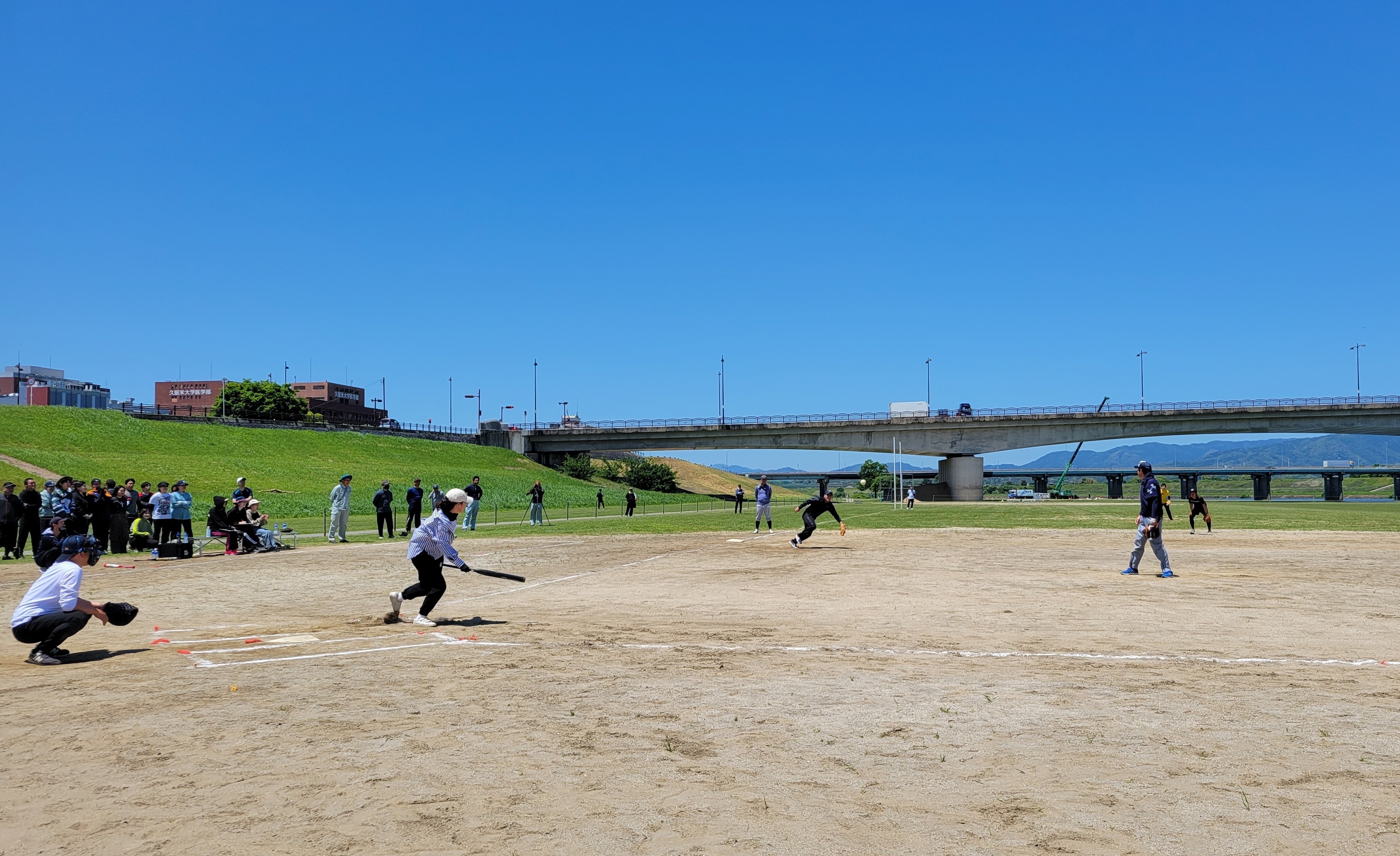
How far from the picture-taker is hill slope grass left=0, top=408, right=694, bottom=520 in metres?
56.6

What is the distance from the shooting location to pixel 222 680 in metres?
8.93

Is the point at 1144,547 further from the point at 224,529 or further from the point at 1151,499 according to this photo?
the point at 224,529

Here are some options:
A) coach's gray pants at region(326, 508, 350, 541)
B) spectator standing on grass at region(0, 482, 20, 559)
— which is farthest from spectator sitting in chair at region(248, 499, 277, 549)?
spectator standing on grass at region(0, 482, 20, 559)

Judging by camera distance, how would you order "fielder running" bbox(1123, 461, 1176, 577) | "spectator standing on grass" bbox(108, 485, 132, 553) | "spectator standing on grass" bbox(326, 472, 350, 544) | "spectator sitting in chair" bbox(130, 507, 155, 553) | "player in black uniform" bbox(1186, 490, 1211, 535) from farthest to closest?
1. "player in black uniform" bbox(1186, 490, 1211, 535)
2. "spectator standing on grass" bbox(326, 472, 350, 544)
3. "spectator standing on grass" bbox(108, 485, 132, 553)
4. "spectator sitting in chair" bbox(130, 507, 155, 553)
5. "fielder running" bbox(1123, 461, 1176, 577)

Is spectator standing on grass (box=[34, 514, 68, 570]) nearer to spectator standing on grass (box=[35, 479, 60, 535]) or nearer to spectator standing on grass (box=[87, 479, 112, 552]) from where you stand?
spectator standing on grass (box=[35, 479, 60, 535])

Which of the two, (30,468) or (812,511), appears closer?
(812,511)

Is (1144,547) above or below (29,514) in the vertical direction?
below

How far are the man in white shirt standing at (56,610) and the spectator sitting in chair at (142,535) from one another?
15.5 m

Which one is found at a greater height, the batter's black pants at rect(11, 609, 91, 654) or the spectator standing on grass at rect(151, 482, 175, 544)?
the spectator standing on grass at rect(151, 482, 175, 544)

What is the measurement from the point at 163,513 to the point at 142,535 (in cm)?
152

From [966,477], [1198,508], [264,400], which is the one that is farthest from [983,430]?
[264,400]

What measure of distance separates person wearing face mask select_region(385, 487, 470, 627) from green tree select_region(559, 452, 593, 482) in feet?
279

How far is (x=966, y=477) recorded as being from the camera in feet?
286

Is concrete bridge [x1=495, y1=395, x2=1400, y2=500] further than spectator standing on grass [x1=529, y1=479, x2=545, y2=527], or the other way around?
concrete bridge [x1=495, y1=395, x2=1400, y2=500]
